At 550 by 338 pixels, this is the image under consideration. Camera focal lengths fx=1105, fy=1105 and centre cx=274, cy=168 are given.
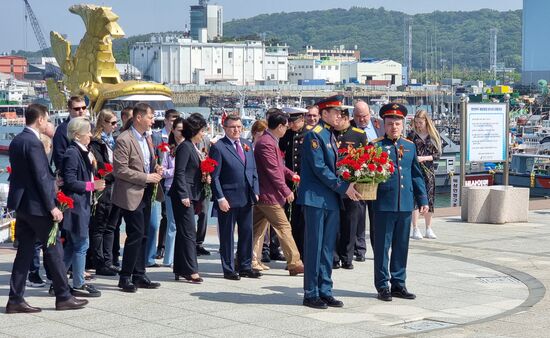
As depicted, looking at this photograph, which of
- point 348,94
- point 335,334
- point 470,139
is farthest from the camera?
point 348,94

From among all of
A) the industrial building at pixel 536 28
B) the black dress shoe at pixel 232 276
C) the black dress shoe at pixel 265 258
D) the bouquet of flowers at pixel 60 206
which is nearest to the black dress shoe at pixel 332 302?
the black dress shoe at pixel 232 276

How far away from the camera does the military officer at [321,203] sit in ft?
32.2

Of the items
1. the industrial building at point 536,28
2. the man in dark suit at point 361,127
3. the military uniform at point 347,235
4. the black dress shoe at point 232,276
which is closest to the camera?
the black dress shoe at point 232,276

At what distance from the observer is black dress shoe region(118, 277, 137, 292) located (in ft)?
34.2

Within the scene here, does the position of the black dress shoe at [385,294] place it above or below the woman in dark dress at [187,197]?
below

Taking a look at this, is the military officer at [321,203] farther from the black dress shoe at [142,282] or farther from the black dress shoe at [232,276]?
the black dress shoe at [142,282]

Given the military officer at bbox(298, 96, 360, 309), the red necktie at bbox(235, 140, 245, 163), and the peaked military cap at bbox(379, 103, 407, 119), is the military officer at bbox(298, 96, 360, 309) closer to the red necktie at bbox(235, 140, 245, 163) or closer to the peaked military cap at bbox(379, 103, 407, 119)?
the peaked military cap at bbox(379, 103, 407, 119)

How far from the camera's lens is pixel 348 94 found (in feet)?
589

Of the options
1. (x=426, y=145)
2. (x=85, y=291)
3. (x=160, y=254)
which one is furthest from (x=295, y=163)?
(x=85, y=291)

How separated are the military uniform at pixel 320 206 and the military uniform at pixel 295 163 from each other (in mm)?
2308

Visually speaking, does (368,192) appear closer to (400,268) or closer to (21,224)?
(400,268)

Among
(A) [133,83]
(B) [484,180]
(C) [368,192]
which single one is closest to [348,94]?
(A) [133,83]

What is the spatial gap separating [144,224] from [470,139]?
361 inches

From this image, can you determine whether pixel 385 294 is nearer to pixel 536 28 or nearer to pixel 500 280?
pixel 500 280
